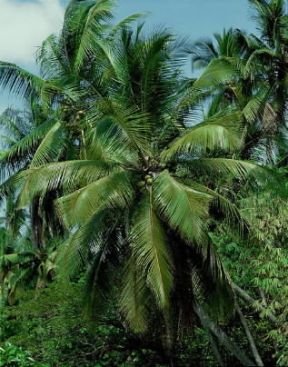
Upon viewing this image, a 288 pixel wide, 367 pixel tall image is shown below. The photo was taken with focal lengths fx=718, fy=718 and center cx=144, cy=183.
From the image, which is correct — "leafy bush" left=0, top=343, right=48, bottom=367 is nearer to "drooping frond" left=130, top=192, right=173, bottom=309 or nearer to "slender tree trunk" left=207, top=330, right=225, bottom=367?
"drooping frond" left=130, top=192, right=173, bottom=309

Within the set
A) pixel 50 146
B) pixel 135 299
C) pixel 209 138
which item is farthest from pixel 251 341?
pixel 50 146

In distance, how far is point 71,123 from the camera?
17.3 metres

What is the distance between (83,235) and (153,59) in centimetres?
371

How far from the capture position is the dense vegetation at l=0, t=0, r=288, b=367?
12.9m

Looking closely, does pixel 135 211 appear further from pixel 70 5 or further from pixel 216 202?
pixel 70 5

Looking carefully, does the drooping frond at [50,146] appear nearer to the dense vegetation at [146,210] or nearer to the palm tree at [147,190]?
the dense vegetation at [146,210]

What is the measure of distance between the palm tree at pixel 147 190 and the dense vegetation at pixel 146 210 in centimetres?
3

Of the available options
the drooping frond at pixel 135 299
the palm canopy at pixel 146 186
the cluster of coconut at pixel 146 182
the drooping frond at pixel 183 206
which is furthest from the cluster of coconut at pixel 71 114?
the drooping frond at pixel 135 299

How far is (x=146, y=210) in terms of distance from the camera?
13023 mm

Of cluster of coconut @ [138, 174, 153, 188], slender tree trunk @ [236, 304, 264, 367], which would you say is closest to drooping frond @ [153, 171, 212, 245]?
cluster of coconut @ [138, 174, 153, 188]

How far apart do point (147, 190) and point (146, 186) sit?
0.34 ft

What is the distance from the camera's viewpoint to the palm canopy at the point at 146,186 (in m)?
12.6

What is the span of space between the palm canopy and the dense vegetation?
26 millimetres

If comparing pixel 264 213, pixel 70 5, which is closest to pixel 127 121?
pixel 264 213
